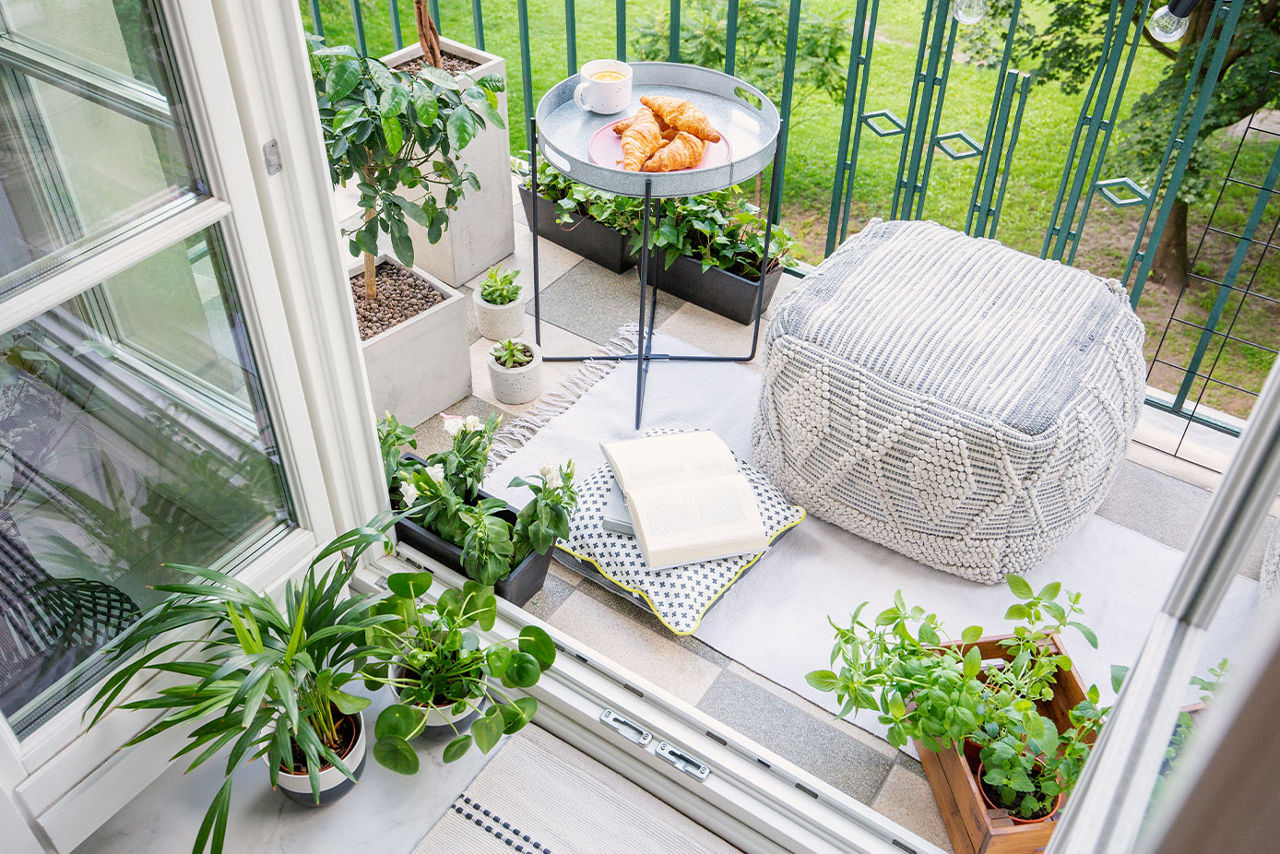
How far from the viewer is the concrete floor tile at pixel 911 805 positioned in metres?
1.67

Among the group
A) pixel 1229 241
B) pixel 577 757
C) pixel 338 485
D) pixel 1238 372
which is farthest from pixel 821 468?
pixel 1229 241

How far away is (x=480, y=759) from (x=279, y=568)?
0.45 metres

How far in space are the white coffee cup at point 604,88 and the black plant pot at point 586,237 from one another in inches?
20.1

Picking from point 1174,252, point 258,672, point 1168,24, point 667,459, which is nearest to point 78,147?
point 258,672

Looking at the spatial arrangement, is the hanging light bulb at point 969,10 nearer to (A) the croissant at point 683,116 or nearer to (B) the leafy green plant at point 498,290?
(A) the croissant at point 683,116

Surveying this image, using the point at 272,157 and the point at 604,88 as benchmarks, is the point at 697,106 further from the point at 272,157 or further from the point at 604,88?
the point at 272,157

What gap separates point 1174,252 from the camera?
11.4 ft

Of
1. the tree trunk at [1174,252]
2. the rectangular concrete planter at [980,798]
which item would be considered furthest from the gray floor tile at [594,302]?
the tree trunk at [1174,252]

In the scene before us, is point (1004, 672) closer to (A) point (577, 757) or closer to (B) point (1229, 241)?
(A) point (577, 757)

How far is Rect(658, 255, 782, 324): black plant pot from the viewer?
2.60 metres

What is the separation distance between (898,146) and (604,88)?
99.3 inches

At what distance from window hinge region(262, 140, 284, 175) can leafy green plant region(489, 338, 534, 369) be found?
1007 mm

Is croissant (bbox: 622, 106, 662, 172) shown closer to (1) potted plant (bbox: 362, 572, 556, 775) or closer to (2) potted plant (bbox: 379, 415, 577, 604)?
(2) potted plant (bbox: 379, 415, 577, 604)

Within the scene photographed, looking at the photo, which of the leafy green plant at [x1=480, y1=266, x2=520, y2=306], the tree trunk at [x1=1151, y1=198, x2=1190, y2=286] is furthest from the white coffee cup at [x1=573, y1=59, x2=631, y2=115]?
the tree trunk at [x1=1151, y1=198, x2=1190, y2=286]
